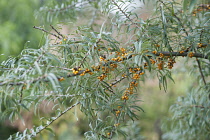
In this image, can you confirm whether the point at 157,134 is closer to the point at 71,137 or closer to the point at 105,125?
the point at 71,137

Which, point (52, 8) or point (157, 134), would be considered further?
point (157, 134)

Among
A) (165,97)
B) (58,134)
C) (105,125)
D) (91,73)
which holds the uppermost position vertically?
(91,73)

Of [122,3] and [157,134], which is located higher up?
[122,3]

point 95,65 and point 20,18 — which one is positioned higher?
point 20,18

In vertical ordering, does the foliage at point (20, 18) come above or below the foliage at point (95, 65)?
above

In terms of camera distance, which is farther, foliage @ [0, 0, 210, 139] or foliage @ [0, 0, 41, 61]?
foliage @ [0, 0, 41, 61]

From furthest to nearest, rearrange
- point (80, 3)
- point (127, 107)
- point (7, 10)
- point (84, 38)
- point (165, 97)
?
point (165, 97) → point (7, 10) → point (80, 3) → point (127, 107) → point (84, 38)

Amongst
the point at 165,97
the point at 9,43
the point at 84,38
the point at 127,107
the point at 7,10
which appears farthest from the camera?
the point at 165,97

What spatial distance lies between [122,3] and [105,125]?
23.4 inches

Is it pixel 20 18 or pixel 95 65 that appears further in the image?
pixel 20 18

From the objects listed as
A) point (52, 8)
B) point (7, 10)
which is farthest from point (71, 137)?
point (52, 8)

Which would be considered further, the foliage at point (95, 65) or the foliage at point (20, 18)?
the foliage at point (20, 18)

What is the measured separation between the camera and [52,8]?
171 centimetres

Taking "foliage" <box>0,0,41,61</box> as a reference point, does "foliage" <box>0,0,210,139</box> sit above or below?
below
